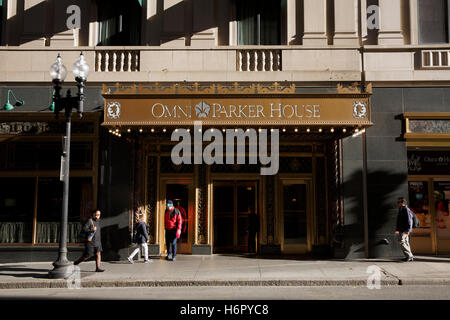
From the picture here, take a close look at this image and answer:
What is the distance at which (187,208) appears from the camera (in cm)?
1425

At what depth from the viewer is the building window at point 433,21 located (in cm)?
1367

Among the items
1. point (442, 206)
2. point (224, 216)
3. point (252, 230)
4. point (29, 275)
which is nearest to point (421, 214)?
point (442, 206)

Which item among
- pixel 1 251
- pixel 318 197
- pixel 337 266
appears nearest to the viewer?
pixel 337 266

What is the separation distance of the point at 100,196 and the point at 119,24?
585 centimetres

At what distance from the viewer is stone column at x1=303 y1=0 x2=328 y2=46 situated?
1348 centimetres

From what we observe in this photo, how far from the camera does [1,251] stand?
12.9 m

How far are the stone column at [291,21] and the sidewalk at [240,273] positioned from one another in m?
6.96

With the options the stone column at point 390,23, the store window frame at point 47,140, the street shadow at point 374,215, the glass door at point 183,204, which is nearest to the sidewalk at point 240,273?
the street shadow at point 374,215

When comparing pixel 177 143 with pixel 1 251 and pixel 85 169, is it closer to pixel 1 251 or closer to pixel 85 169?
pixel 85 169

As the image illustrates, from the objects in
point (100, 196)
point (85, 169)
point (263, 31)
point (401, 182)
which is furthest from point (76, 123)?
point (401, 182)

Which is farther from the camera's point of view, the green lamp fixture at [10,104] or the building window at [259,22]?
the building window at [259,22]

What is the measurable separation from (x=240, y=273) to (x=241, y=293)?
5.64 feet

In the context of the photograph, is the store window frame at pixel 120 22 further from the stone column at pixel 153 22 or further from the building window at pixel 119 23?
the stone column at pixel 153 22

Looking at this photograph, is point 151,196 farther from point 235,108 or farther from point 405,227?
point 405,227
